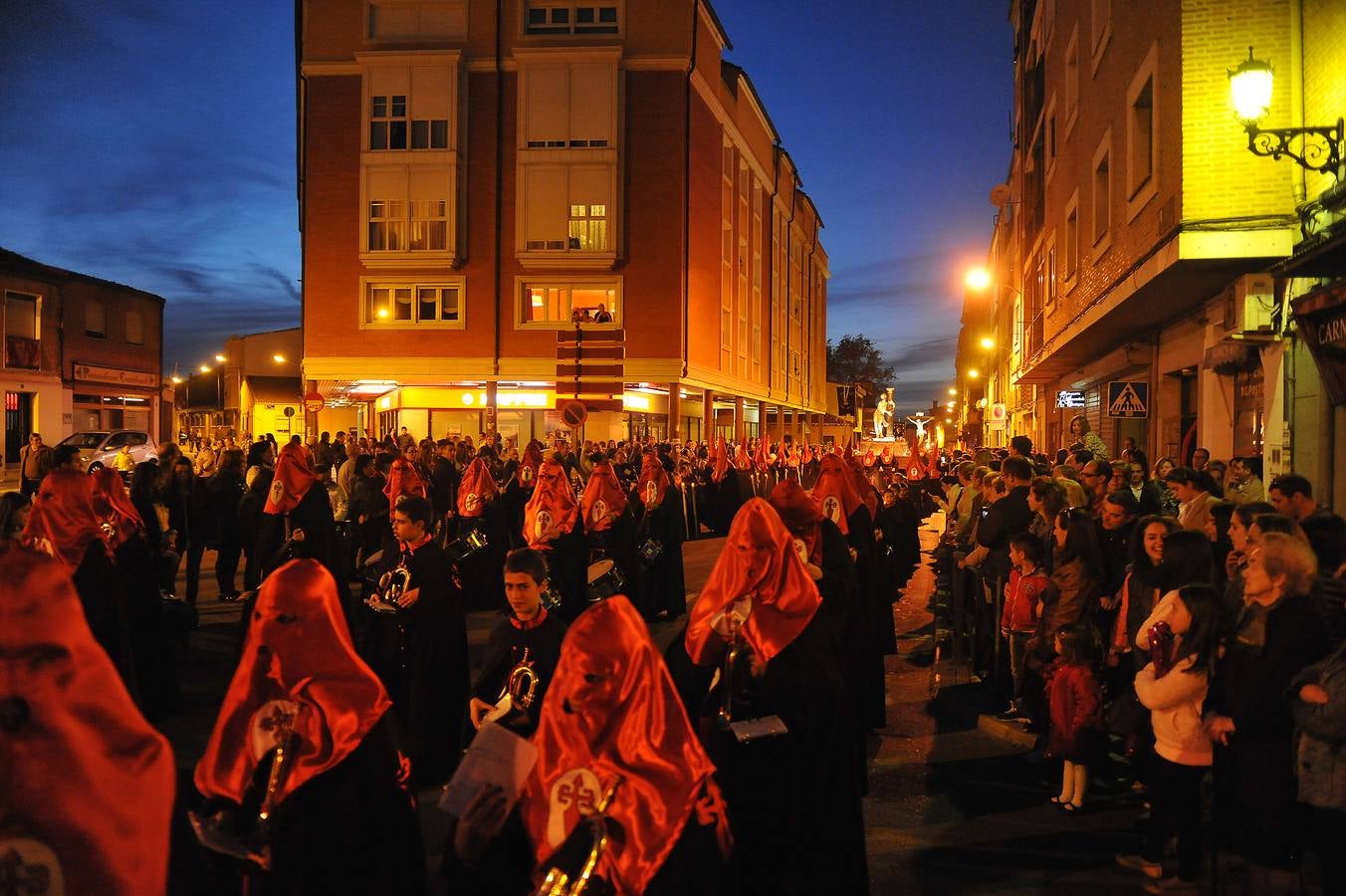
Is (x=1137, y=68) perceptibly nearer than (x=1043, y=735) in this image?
No

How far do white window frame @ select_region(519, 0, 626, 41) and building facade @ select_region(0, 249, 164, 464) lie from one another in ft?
73.2

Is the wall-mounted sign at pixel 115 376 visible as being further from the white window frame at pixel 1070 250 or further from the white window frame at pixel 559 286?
the white window frame at pixel 1070 250

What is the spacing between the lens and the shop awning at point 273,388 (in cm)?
5003

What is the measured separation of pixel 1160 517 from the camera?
246 inches

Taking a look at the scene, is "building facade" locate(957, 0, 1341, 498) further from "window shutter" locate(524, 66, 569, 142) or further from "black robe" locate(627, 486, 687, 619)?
"window shutter" locate(524, 66, 569, 142)

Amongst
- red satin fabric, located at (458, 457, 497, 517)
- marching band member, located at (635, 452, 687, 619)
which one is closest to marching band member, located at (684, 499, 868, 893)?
marching band member, located at (635, 452, 687, 619)

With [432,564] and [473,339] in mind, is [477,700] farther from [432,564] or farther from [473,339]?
[473,339]

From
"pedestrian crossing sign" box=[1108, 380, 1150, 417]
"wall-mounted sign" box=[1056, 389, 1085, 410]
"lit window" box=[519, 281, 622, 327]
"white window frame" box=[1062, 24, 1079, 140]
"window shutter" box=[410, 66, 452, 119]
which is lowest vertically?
"pedestrian crossing sign" box=[1108, 380, 1150, 417]

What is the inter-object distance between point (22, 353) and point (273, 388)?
13.7 metres

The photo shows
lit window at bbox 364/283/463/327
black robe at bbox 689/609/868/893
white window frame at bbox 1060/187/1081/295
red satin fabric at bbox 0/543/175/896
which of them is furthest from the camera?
lit window at bbox 364/283/463/327

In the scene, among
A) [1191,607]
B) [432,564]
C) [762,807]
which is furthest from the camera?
[432,564]

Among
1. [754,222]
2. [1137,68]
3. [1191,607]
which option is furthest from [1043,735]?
[754,222]

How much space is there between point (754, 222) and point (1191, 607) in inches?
1732

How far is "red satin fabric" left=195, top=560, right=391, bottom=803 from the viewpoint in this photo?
3.12 metres
